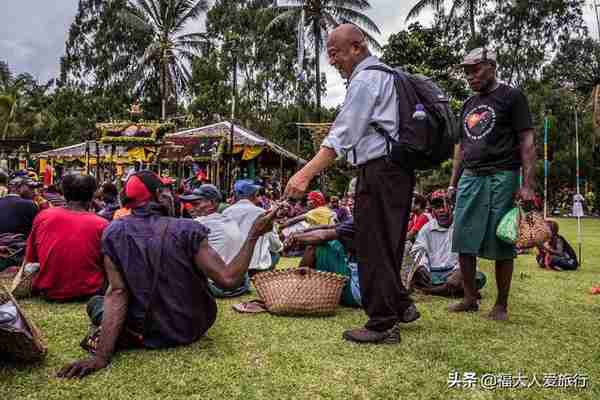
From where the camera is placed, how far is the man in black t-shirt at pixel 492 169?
376 centimetres

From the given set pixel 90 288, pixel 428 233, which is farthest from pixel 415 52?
pixel 90 288

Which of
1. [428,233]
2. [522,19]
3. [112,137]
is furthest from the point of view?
[522,19]

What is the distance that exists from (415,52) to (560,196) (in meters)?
14.2

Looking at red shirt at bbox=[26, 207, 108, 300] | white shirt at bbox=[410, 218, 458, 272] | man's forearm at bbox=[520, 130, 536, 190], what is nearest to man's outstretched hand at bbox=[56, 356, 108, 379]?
red shirt at bbox=[26, 207, 108, 300]

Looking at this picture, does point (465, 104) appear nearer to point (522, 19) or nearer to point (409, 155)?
Result: point (409, 155)

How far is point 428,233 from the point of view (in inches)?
202

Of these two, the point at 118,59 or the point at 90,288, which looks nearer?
the point at 90,288

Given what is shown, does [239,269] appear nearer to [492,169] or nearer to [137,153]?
[492,169]

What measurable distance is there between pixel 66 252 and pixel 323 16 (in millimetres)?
22526

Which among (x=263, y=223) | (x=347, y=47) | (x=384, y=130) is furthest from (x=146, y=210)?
A: (x=347, y=47)

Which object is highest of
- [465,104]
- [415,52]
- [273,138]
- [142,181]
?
[415,52]

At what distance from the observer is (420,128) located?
2.94 meters

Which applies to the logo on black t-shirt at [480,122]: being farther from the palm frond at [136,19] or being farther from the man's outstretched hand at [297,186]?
the palm frond at [136,19]

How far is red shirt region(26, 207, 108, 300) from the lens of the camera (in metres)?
4.18
